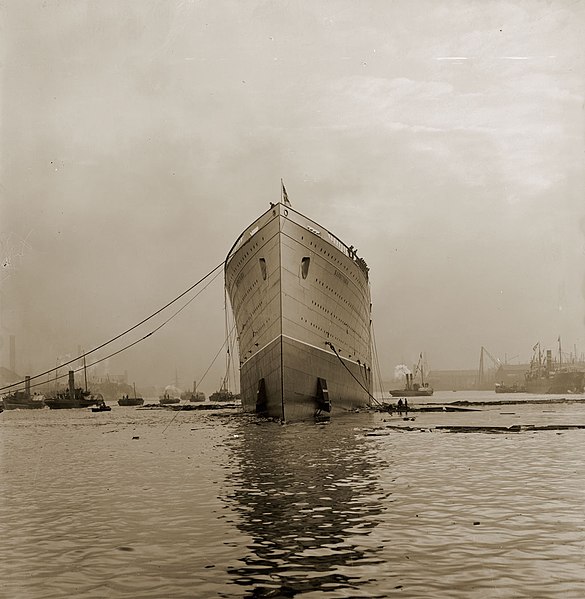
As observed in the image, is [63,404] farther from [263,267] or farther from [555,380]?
[555,380]

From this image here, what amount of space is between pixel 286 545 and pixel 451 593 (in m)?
2.28

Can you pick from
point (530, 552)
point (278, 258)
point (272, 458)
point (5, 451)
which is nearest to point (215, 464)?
point (272, 458)

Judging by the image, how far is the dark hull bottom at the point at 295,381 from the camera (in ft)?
92.4

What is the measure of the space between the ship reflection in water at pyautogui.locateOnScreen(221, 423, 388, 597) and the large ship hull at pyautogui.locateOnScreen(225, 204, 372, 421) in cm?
1110

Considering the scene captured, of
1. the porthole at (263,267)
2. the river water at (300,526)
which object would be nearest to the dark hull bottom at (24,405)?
the porthole at (263,267)

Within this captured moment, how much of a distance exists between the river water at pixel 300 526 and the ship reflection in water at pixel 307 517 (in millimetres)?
29

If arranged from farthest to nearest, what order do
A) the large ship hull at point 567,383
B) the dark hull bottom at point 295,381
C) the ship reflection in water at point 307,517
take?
the large ship hull at point 567,383 → the dark hull bottom at point 295,381 → the ship reflection in water at point 307,517

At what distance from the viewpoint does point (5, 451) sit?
23312mm

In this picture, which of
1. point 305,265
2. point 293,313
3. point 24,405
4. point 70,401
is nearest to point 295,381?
point 293,313

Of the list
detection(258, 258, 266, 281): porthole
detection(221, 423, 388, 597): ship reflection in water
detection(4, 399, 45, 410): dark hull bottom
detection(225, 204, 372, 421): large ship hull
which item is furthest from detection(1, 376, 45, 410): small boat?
detection(221, 423, 388, 597): ship reflection in water

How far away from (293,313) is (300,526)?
20084 mm

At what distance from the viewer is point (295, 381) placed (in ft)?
94.5

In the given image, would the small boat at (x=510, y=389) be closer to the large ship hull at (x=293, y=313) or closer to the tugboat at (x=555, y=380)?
the tugboat at (x=555, y=380)

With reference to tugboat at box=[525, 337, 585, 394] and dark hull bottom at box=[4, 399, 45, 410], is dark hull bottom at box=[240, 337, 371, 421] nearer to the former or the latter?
dark hull bottom at box=[4, 399, 45, 410]
